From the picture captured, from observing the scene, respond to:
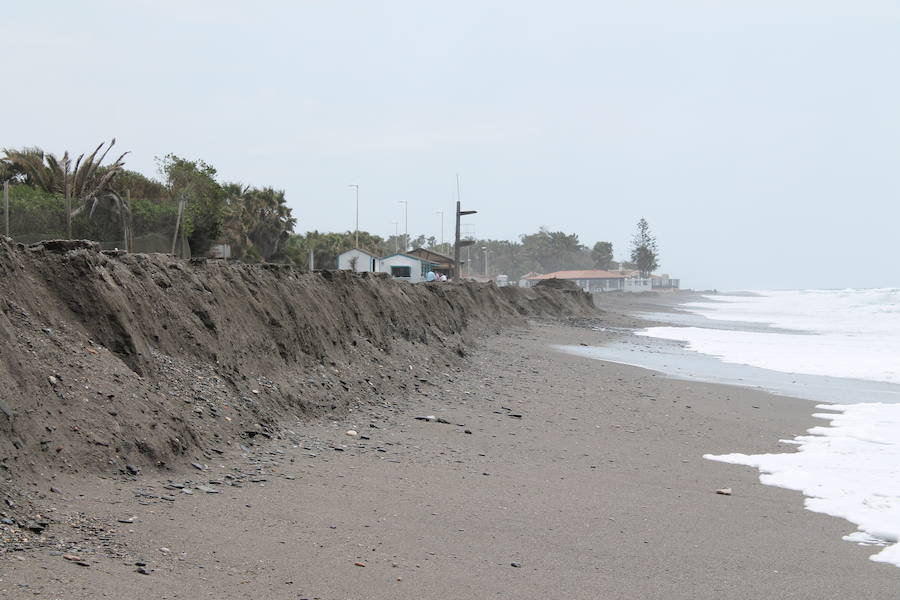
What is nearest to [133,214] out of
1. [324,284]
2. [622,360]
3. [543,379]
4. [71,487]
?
[324,284]

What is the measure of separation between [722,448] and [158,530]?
21.8ft

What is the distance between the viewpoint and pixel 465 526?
5602 millimetres

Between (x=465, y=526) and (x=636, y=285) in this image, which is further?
(x=636, y=285)

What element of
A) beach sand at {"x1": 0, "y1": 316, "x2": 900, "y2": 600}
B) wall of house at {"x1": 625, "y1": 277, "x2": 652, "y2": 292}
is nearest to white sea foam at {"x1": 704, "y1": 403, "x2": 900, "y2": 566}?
beach sand at {"x1": 0, "y1": 316, "x2": 900, "y2": 600}

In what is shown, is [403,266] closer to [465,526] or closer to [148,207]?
[148,207]

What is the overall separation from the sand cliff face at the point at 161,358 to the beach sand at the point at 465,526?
16.9 inches

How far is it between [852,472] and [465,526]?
4.55 metres

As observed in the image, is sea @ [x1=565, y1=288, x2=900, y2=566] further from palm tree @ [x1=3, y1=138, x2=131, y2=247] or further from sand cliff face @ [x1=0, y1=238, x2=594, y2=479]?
palm tree @ [x1=3, y1=138, x2=131, y2=247]

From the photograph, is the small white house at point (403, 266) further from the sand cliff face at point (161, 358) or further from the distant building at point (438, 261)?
the sand cliff face at point (161, 358)

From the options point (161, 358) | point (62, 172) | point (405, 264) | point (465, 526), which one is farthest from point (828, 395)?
point (405, 264)

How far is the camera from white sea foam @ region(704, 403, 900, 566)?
20.2ft

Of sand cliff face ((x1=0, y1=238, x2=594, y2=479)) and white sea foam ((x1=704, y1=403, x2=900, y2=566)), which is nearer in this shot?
sand cliff face ((x1=0, y1=238, x2=594, y2=479))

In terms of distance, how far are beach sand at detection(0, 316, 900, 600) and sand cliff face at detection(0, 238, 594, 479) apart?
428 mm

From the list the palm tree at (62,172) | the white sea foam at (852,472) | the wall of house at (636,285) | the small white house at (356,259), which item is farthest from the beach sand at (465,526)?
the wall of house at (636,285)
